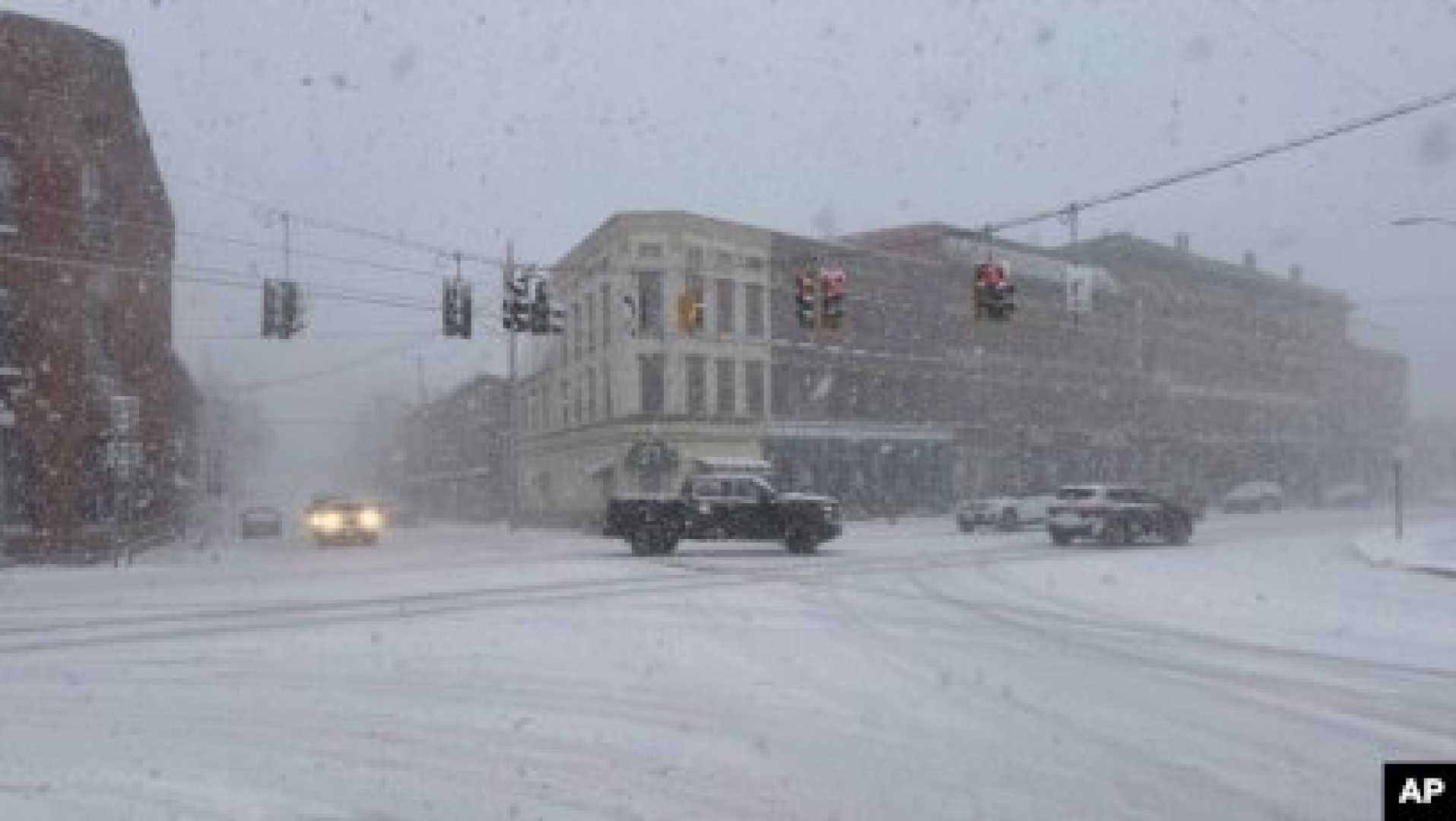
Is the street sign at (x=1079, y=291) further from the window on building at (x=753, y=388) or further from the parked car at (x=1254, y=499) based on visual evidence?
the parked car at (x=1254, y=499)

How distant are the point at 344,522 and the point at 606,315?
18.3 m

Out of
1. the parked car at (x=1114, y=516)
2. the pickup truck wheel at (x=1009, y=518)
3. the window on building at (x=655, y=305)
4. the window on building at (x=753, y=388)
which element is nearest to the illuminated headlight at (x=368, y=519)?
the window on building at (x=655, y=305)

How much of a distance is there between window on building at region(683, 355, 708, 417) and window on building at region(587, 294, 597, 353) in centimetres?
548

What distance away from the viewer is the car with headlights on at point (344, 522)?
3922 centimetres

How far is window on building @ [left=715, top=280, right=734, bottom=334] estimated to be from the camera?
5378 centimetres

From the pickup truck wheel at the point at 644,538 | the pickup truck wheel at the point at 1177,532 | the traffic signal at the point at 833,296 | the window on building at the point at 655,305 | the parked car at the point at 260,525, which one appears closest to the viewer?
the pickup truck wheel at the point at 644,538

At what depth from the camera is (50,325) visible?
3184 centimetres

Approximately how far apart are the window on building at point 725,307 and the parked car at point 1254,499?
2643 centimetres

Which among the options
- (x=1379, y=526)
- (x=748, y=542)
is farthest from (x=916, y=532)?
(x=1379, y=526)

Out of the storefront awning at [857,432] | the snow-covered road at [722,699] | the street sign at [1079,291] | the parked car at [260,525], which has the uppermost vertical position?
the street sign at [1079,291]

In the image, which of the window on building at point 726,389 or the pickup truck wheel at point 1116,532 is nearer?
the pickup truck wheel at point 1116,532

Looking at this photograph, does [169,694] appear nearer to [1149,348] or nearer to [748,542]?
[748,542]

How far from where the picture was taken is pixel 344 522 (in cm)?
3938

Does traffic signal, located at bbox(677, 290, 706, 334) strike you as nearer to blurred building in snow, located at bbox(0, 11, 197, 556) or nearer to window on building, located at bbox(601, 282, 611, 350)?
blurred building in snow, located at bbox(0, 11, 197, 556)
